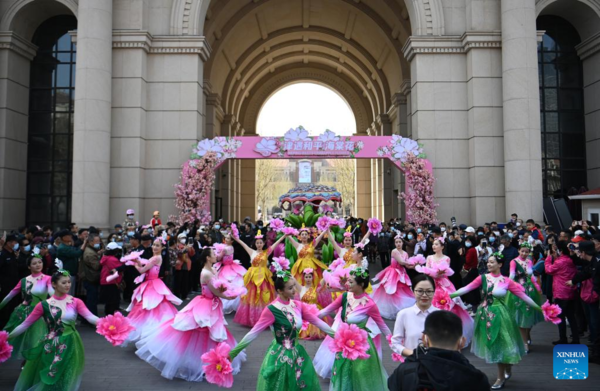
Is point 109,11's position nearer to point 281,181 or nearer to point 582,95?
point 582,95

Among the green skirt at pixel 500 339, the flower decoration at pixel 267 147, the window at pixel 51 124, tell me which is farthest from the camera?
the window at pixel 51 124

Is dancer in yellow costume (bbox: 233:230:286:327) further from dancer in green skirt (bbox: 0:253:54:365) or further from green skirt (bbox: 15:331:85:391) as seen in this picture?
green skirt (bbox: 15:331:85:391)

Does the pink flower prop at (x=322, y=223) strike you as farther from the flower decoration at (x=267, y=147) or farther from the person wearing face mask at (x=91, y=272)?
the flower decoration at (x=267, y=147)

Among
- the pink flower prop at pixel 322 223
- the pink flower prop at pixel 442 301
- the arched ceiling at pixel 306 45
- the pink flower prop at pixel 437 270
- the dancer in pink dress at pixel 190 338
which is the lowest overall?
the dancer in pink dress at pixel 190 338

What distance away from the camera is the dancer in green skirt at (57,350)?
198 inches

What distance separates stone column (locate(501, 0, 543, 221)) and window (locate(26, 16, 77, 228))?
17.8 metres

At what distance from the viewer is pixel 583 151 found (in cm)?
2109

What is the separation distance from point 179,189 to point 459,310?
11901 mm

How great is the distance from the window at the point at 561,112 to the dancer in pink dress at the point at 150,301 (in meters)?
18.8

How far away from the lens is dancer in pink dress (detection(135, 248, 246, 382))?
6219mm

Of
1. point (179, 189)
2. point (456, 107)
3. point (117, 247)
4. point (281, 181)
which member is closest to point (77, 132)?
point (179, 189)

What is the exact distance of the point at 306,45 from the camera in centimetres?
3259

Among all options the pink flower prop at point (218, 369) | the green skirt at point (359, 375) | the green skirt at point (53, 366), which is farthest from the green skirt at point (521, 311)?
the green skirt at point (53, 366)

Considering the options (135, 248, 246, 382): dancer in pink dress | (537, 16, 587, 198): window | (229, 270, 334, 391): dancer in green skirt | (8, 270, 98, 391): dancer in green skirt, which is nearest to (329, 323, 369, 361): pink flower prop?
(229, 270, 334, 391): dancer in green skirt
